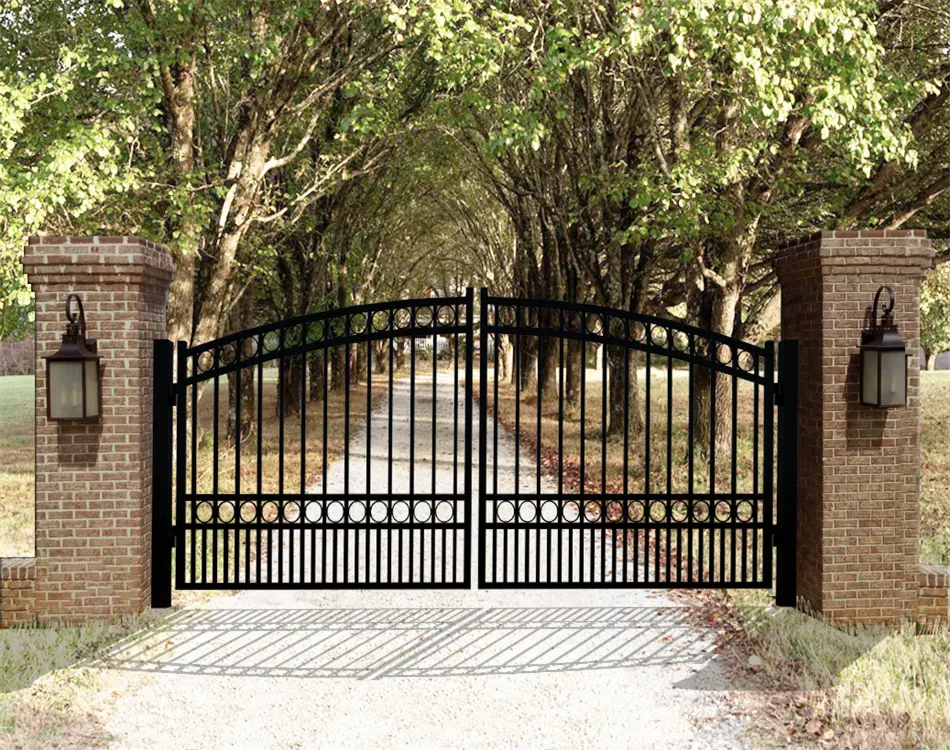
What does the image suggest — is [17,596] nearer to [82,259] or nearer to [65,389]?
[65,389]

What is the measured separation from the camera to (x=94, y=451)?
7398 millimetres

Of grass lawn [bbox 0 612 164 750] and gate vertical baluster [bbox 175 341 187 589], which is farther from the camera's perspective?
gate vertical baluster [bbox 175 341 187 589]

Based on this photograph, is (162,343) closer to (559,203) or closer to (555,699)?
(555,699)

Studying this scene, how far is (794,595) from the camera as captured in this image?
803cm

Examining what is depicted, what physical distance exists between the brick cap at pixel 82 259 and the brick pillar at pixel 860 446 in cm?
554

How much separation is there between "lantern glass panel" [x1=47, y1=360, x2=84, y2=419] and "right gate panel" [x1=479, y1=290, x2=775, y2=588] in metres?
3.12

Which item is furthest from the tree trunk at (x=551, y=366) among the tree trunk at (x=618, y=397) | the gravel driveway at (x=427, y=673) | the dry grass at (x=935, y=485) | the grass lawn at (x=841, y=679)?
the gravel driveway at (x=427, y=673)

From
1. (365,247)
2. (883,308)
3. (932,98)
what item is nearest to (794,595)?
(883,308)

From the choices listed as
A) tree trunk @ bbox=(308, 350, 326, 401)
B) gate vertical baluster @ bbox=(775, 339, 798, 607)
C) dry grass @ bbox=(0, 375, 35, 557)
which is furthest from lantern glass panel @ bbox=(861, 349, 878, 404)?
tree trunk @ bbox=(308, 350, 326, 401)

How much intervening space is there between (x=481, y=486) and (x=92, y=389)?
10.5 feet

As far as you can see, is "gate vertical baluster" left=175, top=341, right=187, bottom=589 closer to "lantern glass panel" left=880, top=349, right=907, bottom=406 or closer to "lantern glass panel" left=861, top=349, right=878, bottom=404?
"lantern glass panel" left=861, top=349, right=878, bottom=404

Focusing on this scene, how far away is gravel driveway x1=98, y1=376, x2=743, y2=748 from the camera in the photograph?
5.68 metres

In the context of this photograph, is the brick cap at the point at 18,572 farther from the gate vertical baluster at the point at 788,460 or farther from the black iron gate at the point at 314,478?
the gate vertical baluster at the point at 788,460

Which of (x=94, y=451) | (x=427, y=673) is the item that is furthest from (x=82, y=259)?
(x=427, y=673)
